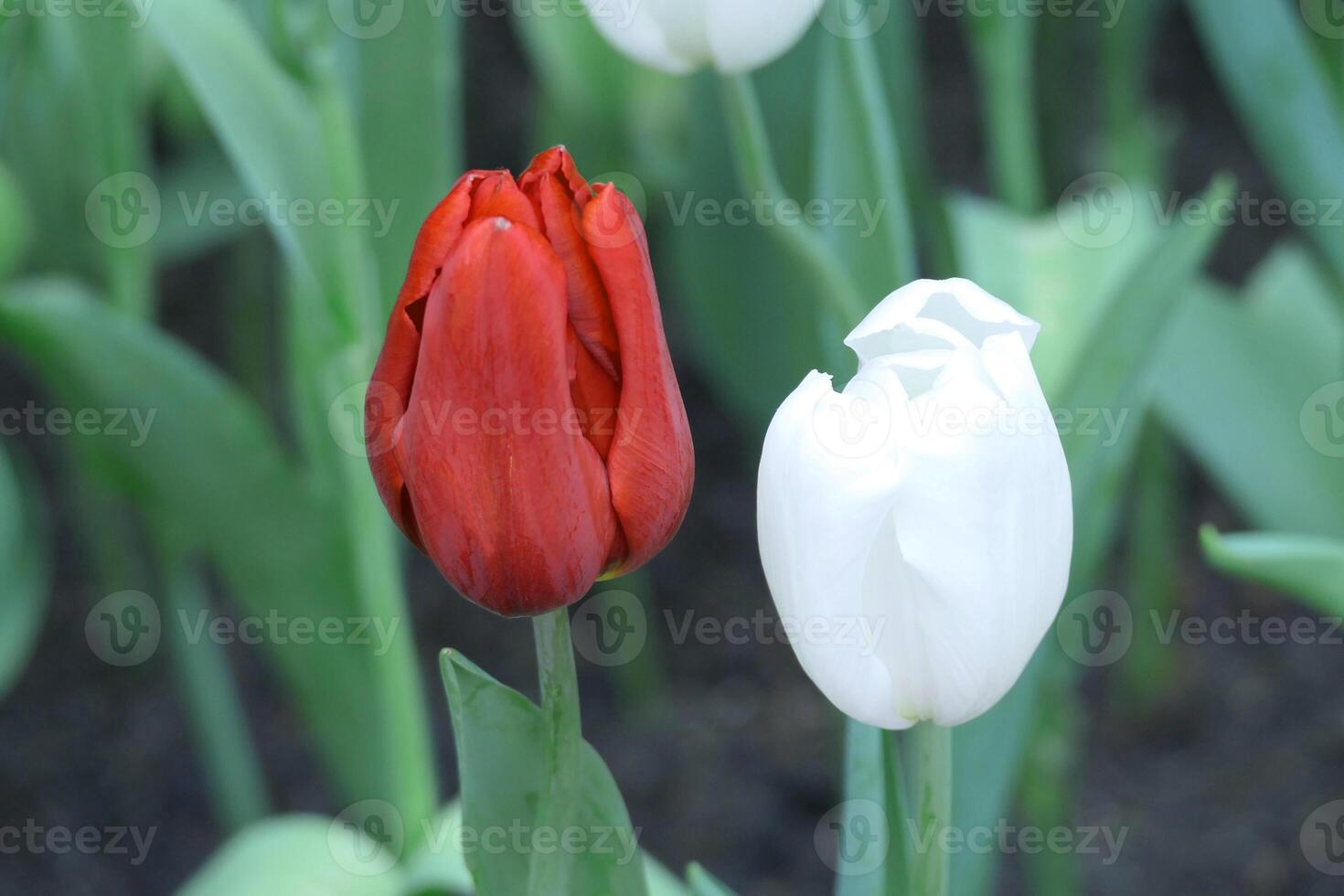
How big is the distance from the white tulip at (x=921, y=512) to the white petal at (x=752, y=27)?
0.62 feet

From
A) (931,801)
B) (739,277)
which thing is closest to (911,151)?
(739,277)

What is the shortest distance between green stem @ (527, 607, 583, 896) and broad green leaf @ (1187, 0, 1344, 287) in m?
0.59

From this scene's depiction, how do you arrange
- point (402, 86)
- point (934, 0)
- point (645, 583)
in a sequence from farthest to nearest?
1. point (934, 0)
2. point (645, 583)
3. point (402, 86)

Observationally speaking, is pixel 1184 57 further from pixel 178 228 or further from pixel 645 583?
pixel 178 228

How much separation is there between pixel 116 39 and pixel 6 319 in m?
0.16

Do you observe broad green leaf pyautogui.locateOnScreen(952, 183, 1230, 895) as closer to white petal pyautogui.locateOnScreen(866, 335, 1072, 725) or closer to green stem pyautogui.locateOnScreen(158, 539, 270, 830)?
white petal pyautogui.locateOnScreen(866, 335, 1072, 725)

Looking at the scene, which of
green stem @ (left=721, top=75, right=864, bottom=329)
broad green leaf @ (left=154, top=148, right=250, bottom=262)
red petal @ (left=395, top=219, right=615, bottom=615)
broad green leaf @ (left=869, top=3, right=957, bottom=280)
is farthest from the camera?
broad green leaf @ (left=154, top=148, right=250, bottom=262)

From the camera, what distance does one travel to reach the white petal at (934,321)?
0.37 metres

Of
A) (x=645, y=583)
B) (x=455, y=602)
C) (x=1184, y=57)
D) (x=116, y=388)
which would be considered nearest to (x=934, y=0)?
(x=1184, y=57)

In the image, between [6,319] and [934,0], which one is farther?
[934,0]

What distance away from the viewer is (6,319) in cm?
81

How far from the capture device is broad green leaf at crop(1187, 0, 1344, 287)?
808mm

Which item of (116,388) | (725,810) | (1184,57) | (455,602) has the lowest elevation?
(725,810)

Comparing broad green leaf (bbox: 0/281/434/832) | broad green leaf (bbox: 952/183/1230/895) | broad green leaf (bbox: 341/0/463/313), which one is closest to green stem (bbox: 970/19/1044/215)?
broad green leaf (bbox: 952/183/1230/895)
